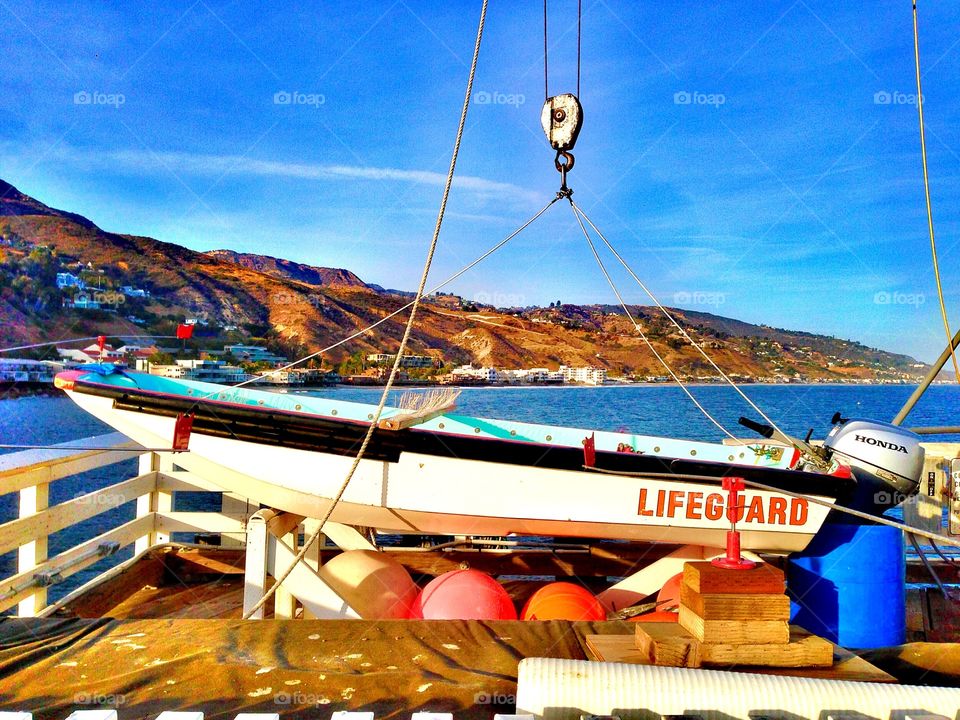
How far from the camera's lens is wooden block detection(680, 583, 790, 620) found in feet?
6.47

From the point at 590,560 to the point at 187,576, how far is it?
11.4 ft

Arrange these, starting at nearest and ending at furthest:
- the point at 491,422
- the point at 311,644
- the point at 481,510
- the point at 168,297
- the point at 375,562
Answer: the point at 311,644, the point at 375,562, the point at 481,510, the point at 491,422, the point at 168,297

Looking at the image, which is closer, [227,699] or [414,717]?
[414,717]

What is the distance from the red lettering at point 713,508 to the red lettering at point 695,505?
0.13ft

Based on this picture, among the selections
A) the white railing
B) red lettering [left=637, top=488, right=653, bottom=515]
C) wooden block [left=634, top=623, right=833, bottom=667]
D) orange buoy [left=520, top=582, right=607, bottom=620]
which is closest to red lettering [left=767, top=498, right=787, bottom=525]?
red lettering [left=637, top=488, right=653, bottom=515]

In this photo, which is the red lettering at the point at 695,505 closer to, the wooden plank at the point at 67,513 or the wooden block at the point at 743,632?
the wooden block at the point at 743,632

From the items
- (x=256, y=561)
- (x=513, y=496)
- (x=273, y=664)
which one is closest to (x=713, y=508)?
(x=513, y=496)

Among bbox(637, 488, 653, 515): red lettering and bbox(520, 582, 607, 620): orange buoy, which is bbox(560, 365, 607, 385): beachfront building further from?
bbox(520, 582, 607, 620): orange buoy

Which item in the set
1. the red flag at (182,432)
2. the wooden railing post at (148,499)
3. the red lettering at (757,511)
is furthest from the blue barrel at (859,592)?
the wooden railing post at (148,499)

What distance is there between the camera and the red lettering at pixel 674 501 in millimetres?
4758

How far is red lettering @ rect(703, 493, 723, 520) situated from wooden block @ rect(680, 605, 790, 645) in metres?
2.82

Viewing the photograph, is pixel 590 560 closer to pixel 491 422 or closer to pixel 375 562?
pixel 491 422

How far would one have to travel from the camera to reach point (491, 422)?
20.2 ft

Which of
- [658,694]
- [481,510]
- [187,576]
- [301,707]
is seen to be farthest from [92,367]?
[658,694]
